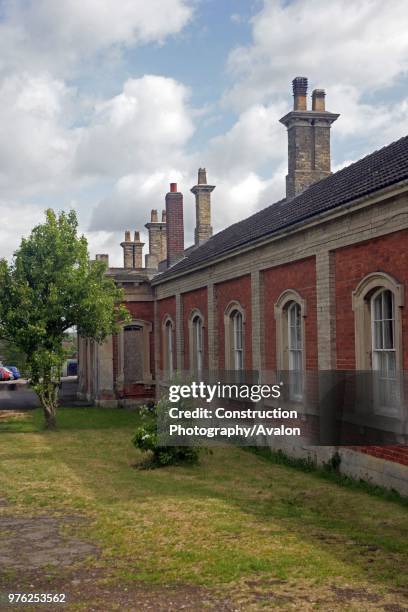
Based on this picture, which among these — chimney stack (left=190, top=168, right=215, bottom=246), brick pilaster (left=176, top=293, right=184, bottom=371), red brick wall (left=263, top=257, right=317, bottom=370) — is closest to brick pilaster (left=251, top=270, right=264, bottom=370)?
red brick wall (left=263, top=257, right=317, bottom=370)

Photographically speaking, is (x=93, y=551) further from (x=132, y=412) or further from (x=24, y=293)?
(x=132, y=412)

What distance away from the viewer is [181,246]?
28516 mm

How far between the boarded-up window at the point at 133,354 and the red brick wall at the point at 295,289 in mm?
13055

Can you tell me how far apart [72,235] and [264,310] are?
6.31m

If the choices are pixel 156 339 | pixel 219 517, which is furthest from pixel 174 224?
pixel 219 517

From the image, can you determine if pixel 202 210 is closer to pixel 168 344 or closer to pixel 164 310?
pixel 164 310

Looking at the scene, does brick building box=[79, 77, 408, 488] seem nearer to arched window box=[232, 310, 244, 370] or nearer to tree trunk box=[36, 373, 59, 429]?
arched window box=[232, 310, 244, 370]

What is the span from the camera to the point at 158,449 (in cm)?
1330

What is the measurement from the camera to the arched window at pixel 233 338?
18.6m

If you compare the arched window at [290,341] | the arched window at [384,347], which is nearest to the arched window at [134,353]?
the arched window at [290,341]

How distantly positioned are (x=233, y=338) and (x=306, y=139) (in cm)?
646

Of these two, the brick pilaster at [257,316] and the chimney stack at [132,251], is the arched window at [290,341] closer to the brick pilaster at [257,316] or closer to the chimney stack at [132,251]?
the brick pilaster at [257,316]

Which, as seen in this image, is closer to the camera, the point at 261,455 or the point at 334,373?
the point at 334,373

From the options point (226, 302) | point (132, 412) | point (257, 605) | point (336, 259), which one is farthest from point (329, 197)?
point (132, 412)
